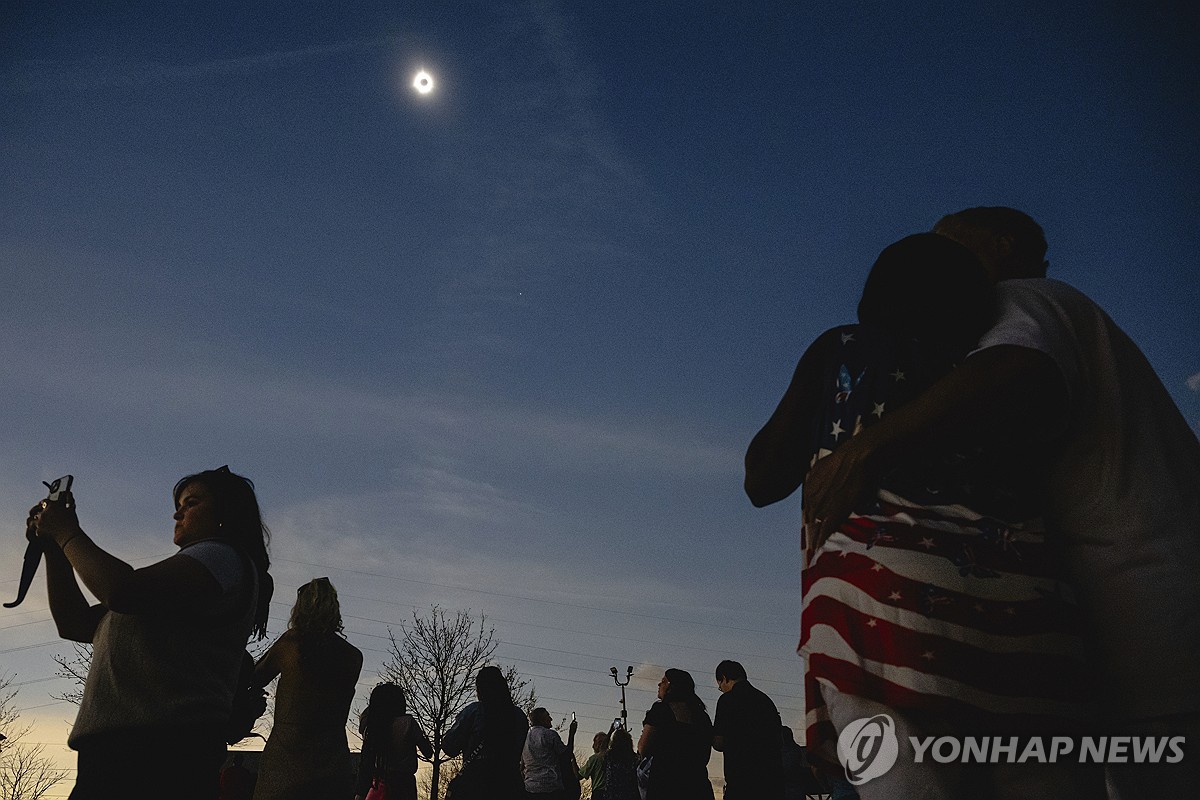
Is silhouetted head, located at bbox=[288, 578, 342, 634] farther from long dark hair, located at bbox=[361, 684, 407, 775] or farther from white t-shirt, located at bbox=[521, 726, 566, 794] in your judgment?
white t-shirt, located at bbox=[521, 726, 566, 794]

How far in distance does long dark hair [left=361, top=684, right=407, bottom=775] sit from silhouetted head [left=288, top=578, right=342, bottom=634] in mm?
2668

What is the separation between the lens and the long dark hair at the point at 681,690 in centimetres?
893

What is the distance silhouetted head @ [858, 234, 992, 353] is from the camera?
1848 mm

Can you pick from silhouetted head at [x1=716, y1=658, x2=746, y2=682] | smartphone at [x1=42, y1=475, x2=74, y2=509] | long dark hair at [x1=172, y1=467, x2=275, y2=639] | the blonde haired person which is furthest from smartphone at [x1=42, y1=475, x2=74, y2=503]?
silhouetted head at [x1=716, y1=658, x2=746, y2=682]

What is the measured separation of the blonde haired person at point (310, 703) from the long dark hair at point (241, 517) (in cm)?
150

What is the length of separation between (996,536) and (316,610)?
465cm

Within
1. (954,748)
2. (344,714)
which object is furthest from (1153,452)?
(344,714)

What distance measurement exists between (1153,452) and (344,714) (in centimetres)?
477

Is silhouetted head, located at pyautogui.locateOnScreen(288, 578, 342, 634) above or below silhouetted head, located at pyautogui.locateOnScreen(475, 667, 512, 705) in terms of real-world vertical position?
above

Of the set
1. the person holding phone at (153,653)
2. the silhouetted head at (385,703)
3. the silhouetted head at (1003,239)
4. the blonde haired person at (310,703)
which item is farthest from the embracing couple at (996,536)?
the silhouetted head at (385,703)

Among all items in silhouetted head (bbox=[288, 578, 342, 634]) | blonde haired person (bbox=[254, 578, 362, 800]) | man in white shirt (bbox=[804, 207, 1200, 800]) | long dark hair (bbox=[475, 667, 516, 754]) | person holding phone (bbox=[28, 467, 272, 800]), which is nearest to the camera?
man in white shirt (bbox=[804, 207, 1200, 800])

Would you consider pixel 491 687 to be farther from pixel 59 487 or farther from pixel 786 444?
pixel 786 444

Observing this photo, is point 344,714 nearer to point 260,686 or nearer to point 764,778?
point 260,686

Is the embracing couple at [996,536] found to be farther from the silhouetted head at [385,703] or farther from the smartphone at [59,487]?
the silhouetted head at [385,703]
